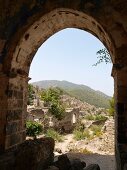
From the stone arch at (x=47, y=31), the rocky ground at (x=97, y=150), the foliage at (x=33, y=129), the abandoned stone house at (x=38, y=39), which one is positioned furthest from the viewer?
the foliage at (x=33, y=129)

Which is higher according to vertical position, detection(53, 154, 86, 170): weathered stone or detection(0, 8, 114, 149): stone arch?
detection(0, 8, 114, 149): stone arch

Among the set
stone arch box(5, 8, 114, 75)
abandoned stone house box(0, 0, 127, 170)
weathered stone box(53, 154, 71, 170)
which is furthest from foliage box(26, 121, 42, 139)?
weathered stone box(53, 154, 71, 170)

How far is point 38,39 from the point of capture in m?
Result: 6.86

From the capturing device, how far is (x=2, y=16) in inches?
233

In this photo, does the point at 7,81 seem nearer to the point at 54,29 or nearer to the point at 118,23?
the point at 54,29

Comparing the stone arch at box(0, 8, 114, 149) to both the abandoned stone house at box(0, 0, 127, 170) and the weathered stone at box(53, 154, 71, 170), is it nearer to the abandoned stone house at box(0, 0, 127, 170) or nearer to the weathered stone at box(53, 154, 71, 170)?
the abandoned stone house at box(0, 0, 127, 170)

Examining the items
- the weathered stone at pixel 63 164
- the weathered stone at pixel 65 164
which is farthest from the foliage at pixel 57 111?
the weathered stone at pixel 63 164

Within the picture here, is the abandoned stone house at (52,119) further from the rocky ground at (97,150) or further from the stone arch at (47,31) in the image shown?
the stone arch at (47,31)

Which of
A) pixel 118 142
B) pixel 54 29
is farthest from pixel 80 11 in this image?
pixel 118 142

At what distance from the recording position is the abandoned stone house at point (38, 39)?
16.9ft

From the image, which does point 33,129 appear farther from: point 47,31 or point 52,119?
point 47,31

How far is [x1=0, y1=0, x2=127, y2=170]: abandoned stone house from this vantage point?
5137 millimetres

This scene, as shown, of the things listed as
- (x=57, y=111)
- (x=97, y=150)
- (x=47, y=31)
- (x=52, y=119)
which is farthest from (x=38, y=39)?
(x=57, y=111)

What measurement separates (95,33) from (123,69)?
5.88 ft
